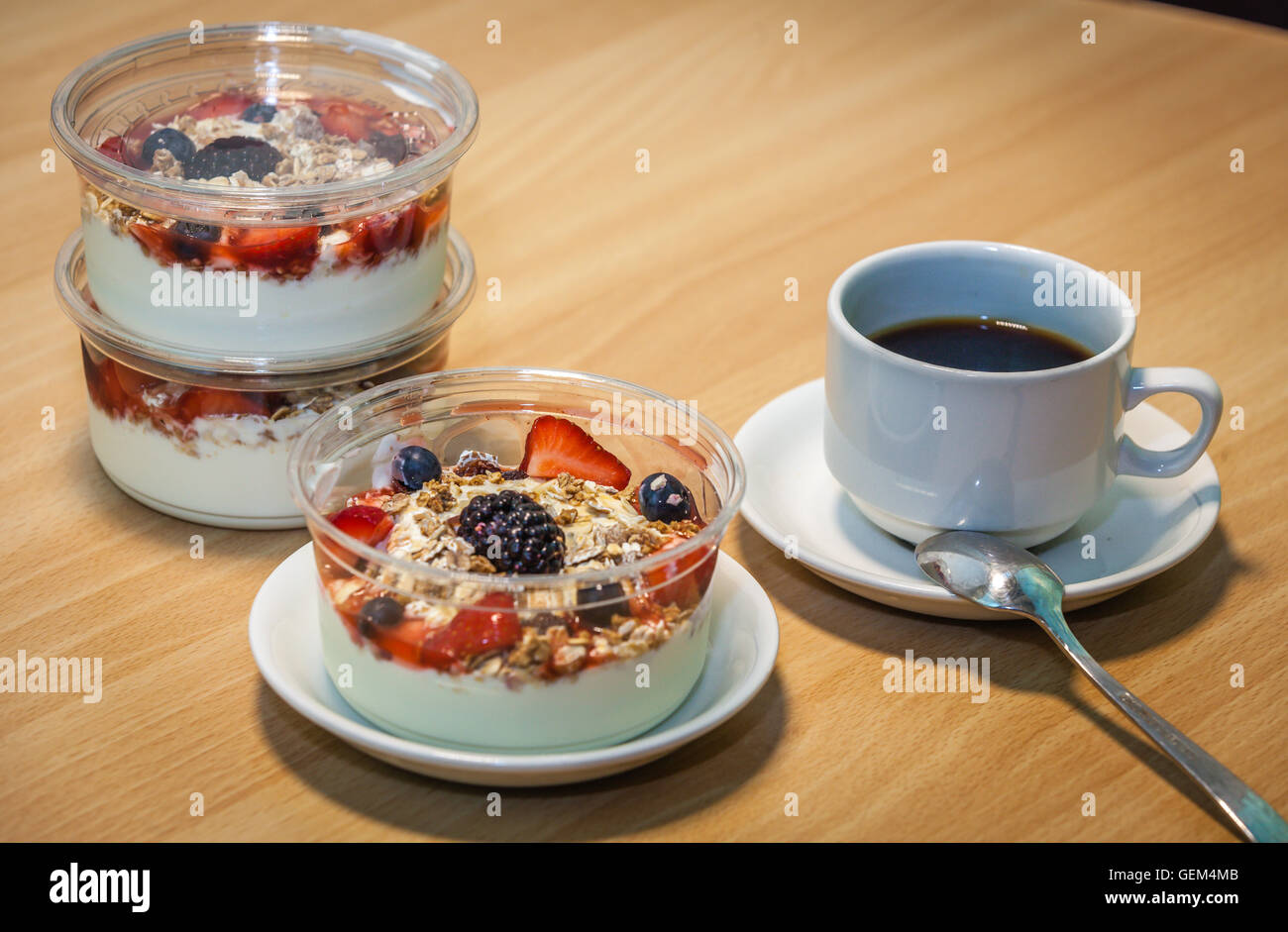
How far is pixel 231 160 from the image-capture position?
3.60ft

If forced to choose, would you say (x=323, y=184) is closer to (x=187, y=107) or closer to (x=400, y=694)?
(x=187, y=107)

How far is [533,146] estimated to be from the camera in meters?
1.70

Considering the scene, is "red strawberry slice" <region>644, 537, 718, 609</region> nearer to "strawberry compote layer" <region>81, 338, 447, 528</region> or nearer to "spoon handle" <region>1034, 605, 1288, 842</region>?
"spoon handle" <region>1034, 605, 1288, 842</region>

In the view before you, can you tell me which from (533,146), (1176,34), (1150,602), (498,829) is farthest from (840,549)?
(1176,34)

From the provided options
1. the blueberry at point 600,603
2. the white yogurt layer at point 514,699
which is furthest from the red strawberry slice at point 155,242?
the blueberry at point 600,603

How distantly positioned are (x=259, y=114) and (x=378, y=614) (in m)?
0.54

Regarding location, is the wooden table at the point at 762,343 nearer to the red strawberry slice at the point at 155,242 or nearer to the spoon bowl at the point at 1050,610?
the spoon bowl at the point at 1050,610

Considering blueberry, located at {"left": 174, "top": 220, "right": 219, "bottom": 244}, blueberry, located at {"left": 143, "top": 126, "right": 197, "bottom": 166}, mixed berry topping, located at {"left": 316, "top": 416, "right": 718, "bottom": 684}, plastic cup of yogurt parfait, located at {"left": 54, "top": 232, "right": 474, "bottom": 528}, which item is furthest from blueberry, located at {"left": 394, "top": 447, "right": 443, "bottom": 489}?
blueberry, located at {"left": 143, "top": 126, "right": 197, "bottom": 166}

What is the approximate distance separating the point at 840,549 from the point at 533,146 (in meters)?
0.81

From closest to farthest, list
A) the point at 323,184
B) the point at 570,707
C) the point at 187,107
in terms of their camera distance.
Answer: the point at 570,707 → the point at 323,184 → the point at 187,107

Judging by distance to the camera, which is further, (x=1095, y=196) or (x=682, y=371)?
(x=1095, y=196)

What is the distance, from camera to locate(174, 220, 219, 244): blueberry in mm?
1035

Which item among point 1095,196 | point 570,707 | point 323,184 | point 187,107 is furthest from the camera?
point 1095,196

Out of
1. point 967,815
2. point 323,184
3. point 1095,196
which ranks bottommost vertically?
point 967,815
